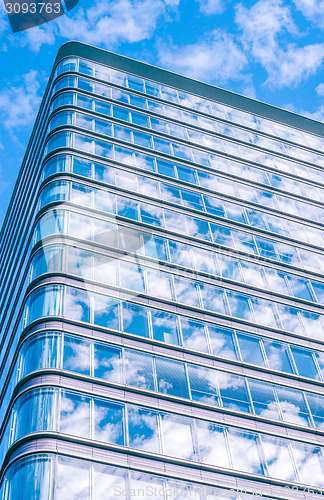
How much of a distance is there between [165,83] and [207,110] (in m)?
4.24

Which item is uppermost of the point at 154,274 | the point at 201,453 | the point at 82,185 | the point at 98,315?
the point at 82,185

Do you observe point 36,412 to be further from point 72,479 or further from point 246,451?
point 246,451

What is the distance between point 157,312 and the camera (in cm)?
2883

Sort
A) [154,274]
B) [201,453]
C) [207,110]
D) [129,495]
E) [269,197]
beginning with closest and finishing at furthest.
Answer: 1. [129,495]
2. [201,453]
3. [154,274]
4. [269,197]
5. [207,110]

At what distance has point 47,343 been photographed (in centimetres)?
2425

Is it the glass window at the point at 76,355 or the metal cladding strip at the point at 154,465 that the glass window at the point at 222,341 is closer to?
the metal cladding strip at the point at 154,465

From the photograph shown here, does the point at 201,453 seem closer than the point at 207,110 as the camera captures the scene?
Yes

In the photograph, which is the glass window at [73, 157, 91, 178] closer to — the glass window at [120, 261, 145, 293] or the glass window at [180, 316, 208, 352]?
the glass window at [120, 261, 145, 293]

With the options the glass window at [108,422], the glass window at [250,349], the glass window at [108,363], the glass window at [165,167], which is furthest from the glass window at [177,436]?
the glass window at [165,167]

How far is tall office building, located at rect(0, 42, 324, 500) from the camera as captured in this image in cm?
2227

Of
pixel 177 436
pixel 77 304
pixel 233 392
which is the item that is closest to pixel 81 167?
pixel 77 304

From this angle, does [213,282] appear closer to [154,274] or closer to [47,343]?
[154,274]

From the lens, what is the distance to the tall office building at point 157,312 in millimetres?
22266

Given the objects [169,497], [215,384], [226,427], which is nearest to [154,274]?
[215,384]
